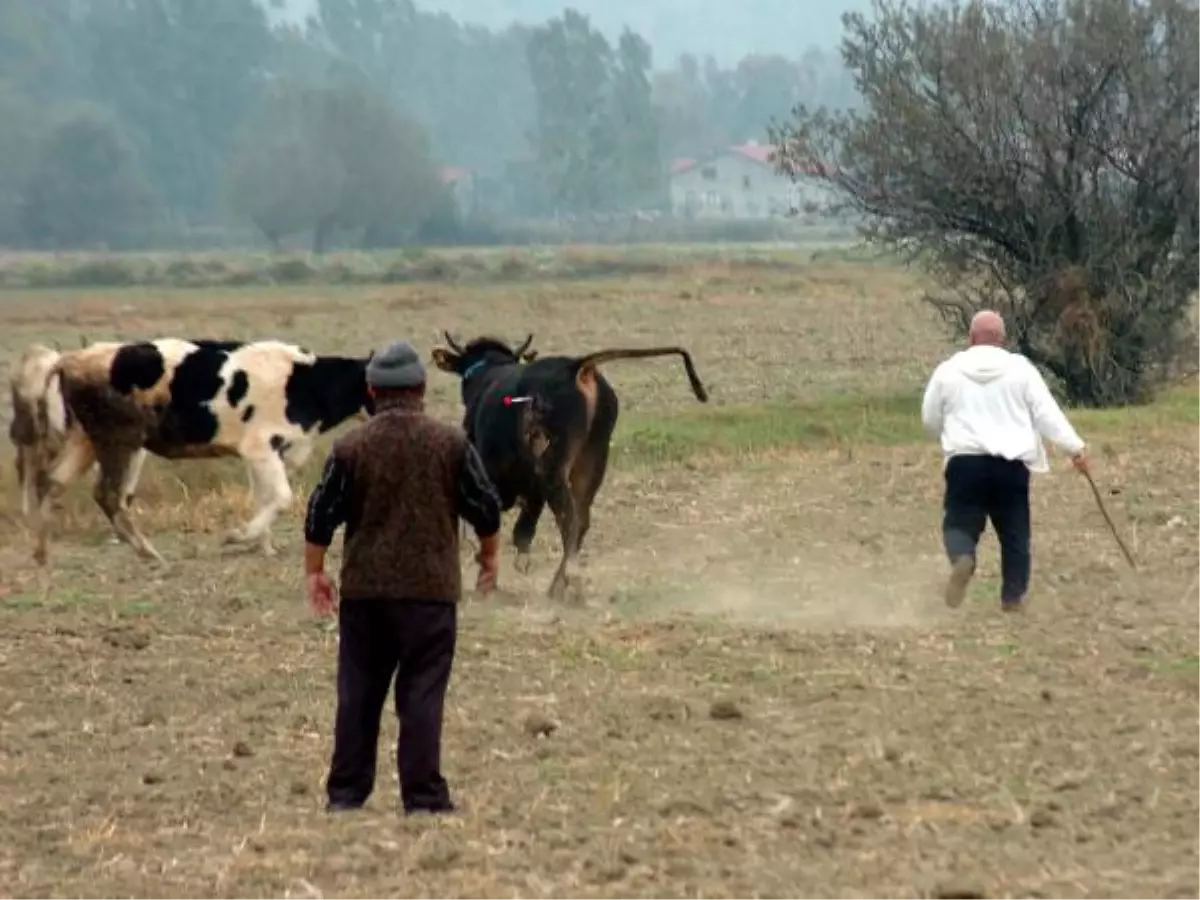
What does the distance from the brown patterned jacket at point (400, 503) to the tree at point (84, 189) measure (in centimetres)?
7602

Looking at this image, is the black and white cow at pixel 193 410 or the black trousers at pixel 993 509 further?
the black and white cow at pixel 193 410

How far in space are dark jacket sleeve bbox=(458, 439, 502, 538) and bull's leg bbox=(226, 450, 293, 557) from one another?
7.88m

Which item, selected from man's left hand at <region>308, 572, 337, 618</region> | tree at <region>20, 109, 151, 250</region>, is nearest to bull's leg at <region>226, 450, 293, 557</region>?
man's left hand at <region>308, 572, 337, 618</region>

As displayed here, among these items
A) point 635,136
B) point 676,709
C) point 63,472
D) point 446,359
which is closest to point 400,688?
point 676,709

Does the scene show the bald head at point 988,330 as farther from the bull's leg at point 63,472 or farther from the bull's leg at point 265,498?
the bull's leg at point 63,472

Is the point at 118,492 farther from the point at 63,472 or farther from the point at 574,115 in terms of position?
the point at 574,115

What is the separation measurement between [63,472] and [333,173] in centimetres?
7792

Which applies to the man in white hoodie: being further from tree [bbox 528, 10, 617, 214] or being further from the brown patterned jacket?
tree [bbox 528, 10, 617, 214]

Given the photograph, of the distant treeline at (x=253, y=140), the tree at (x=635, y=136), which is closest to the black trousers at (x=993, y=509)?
the distant treeline at (x=253, y=140)

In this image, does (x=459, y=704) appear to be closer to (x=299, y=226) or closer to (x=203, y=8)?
(x=299, y=226)

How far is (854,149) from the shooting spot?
2764 cm

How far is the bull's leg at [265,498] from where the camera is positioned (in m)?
16.3

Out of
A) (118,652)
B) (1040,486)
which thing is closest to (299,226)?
(1040,486)

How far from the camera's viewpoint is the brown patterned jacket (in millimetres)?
8422
